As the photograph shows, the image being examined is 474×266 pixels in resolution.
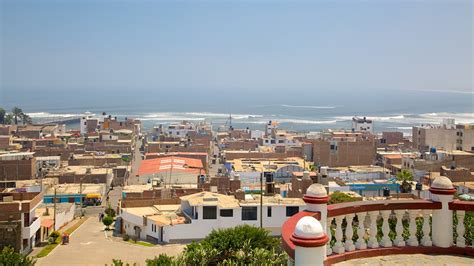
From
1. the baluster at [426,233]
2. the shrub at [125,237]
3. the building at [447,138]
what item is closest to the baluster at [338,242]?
the baluster at [426,233]

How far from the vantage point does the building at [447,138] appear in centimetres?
5372

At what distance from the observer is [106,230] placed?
2633 centimetres

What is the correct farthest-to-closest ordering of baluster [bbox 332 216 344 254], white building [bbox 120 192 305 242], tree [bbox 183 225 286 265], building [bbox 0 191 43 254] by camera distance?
white building [bbox 120 192 305 242] → building [bbox 0 191 43 254] → tree [bbox 183 225 286 265] → baluster [bbox 332 216 344 254]

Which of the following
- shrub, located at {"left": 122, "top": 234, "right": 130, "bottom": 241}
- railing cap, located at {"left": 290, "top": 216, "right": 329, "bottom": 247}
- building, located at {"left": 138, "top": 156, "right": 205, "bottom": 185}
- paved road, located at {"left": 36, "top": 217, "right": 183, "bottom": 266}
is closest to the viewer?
railing cap, located at {"left": 290, "top": 216, "right": 329, "bottom": 247}

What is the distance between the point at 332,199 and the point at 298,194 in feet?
12.8

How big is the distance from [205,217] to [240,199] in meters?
2.57

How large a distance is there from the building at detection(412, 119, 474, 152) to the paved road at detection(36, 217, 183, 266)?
118 feet

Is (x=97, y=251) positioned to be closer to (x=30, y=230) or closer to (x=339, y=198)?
(x=30, y=230)

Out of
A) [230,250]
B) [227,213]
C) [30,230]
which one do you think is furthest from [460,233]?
[30,230]

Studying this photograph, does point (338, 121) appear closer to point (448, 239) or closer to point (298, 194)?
point (298, 194)

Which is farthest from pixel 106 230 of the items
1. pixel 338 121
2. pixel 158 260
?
pixel 338 121

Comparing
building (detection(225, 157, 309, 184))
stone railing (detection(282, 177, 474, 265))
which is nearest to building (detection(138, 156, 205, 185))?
building (detection(225, 157, 309, 184))

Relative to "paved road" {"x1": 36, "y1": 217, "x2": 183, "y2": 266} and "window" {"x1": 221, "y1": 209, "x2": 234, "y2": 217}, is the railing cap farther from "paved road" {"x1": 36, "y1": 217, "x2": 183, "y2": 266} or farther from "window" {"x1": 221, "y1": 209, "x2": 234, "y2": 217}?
"window" {"x1": 221, "y1": 209, "x2": 234, "y2": 217}

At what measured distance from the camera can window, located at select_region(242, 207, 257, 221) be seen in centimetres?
2405
